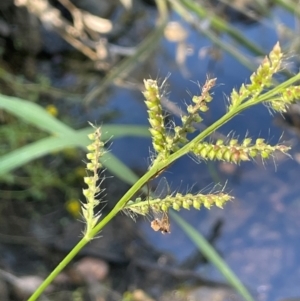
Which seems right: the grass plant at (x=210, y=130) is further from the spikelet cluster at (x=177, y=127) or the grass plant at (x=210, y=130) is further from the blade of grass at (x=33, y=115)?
the blade of grass at (x=33, y=115)

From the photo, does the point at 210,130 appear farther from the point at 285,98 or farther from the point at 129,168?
the point at 129,168

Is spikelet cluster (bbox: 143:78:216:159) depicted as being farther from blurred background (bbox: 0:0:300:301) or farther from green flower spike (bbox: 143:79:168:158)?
blurred background (bbox: 0:0:300:301)

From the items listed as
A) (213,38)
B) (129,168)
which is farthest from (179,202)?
(129,168)

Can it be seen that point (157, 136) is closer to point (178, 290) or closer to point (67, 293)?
point (67, 293)

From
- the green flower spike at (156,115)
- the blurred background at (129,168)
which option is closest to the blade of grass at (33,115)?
the blurred background at (129,168)

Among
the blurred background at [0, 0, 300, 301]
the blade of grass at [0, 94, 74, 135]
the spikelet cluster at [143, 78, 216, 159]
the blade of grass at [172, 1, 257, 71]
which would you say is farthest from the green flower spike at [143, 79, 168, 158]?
the blade of grass at [172, 1, 257, 71]

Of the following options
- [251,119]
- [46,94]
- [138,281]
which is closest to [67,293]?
[138,281]
